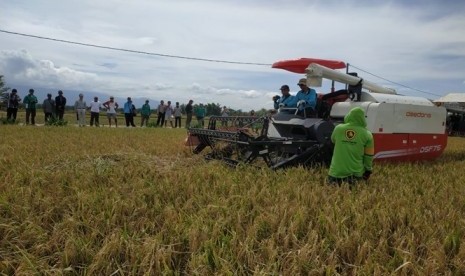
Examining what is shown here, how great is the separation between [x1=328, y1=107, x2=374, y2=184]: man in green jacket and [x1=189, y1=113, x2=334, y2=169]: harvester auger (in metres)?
1.15

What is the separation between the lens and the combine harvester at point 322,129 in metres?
6.80

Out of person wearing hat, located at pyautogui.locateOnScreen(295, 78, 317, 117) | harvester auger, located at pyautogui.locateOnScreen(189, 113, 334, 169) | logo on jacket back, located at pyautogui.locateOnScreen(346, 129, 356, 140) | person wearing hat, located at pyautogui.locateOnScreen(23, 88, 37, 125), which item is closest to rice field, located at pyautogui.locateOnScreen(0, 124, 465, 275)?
harvester auger, located at pyautogui.locateOnScreen(189, 113, 334, 169)

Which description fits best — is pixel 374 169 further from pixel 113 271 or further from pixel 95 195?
pixel 113 271

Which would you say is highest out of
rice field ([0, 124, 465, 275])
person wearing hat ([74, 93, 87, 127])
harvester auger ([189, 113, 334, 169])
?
person wearing hat ([74, 93, 87, 127])

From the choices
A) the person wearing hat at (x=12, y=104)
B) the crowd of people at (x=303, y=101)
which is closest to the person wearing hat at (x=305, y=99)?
the crowd of people at (x=303, y=101)

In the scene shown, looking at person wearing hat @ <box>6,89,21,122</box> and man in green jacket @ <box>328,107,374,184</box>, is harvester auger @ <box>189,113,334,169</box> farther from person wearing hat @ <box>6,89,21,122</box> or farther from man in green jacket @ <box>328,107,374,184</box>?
person wearing hat @ <box>6,89,21,122</box>

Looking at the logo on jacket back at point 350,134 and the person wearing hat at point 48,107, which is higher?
the person wearing hat at point 48,107

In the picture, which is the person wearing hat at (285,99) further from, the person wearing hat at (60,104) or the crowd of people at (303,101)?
the person wearing hat at (60,104)

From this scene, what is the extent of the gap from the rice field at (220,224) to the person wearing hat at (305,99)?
206 cm

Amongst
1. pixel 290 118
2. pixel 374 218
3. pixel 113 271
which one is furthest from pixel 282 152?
pixel 113 271

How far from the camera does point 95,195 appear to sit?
4.46 m

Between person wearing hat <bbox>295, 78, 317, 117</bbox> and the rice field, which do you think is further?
person wearing hat <bbox>295, 78, 317, 117</bbox>

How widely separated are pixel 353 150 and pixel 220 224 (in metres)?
2.59

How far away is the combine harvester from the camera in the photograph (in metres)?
6.80
